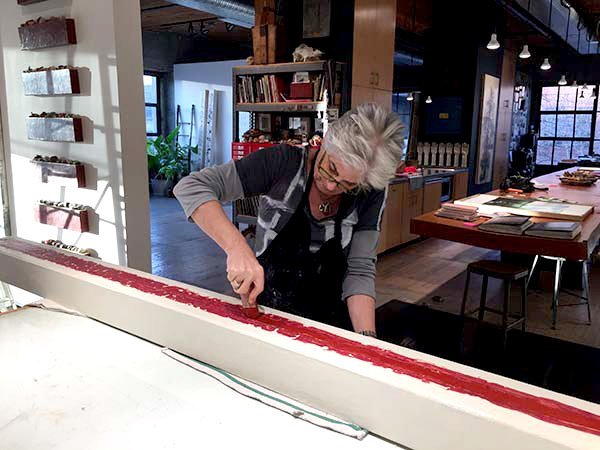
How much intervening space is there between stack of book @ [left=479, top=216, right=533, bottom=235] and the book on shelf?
51 mm

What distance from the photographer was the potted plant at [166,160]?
32.9 feet

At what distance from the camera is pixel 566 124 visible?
12.3 metres

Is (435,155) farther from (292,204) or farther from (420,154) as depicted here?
(292,204)

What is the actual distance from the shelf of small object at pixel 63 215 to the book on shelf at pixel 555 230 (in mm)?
2831

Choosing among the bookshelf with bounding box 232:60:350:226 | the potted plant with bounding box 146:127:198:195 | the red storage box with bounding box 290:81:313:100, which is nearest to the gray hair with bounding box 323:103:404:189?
the bookshelf with bounding box 232:60:350:226

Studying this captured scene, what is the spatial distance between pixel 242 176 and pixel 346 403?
0.84 m

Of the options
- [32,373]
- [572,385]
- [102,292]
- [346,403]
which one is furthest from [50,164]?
[572,385]

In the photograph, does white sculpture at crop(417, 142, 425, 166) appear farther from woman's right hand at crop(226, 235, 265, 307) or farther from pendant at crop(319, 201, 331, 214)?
woman's right hand at crop(226, 235, 265, 307)

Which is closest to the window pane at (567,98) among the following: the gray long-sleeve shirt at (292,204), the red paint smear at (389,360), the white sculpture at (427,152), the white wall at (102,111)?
the white sculpture at (427,152)

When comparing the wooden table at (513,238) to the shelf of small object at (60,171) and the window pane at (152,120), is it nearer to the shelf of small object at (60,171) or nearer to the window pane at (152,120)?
the shelf of small object at (60,171)

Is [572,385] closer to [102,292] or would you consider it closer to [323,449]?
[323,449]

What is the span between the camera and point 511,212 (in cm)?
368

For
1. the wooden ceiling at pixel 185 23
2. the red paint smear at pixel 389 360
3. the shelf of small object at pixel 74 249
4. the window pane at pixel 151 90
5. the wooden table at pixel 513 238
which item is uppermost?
the wooden ceiling at pixel 185 23

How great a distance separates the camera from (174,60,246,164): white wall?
9.87m
